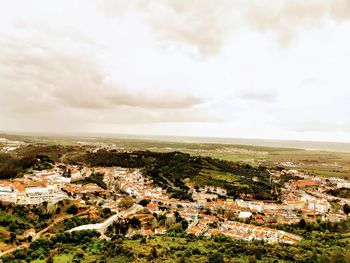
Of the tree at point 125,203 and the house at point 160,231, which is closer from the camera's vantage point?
the house at point 160,231

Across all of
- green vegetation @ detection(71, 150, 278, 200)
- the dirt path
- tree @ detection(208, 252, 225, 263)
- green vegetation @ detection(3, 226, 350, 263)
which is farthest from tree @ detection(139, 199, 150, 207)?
tree @ detection(208, 252, 225, 263)

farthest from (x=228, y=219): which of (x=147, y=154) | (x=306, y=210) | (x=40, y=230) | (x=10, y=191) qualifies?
(x=147, y=154)

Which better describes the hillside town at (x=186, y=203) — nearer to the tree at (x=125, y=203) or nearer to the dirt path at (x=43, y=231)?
the tree at (x=125, y=203)

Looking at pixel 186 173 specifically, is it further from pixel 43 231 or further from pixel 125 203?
pixel 43 231

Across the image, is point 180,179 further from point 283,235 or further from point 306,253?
point 306,253

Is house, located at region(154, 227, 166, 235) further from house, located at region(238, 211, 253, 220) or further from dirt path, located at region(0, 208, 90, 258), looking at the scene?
house, located at region(238, 211, 253, 220)

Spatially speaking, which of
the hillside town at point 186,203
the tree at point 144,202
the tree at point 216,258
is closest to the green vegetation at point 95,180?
the hillside town at point 186,203

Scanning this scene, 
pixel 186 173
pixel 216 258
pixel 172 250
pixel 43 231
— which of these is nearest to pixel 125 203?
pixel 43 231

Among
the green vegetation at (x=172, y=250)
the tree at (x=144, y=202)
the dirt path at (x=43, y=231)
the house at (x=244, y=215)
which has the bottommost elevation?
Answer: the house at (x=244, y=215)

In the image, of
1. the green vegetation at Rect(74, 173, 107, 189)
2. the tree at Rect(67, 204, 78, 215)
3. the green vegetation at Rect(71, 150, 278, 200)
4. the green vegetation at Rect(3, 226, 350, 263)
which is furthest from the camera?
the green vegetation at Rect(71, 150, 278, 200)
